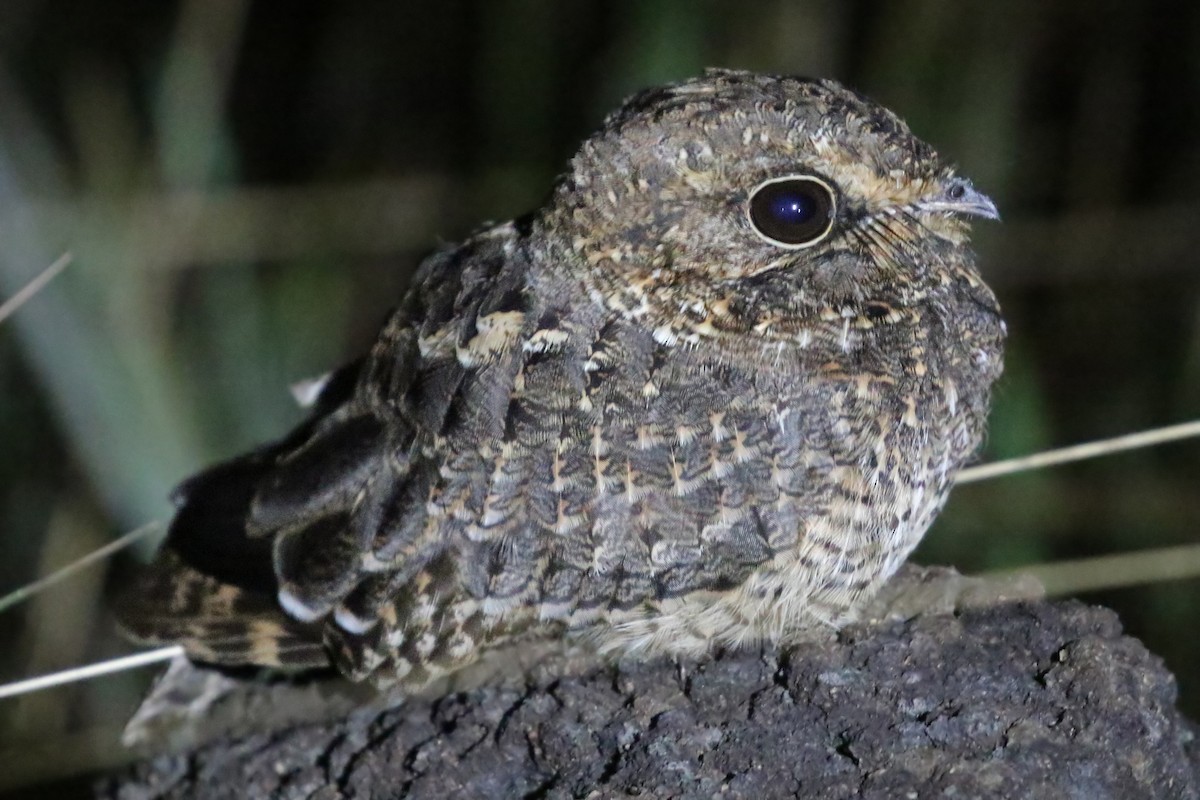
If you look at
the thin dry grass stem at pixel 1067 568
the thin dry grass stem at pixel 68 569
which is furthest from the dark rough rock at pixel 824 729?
the thin dry grass stem at pixel 68 569

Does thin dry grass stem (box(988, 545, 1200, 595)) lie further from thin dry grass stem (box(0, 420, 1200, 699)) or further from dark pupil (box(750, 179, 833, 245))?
dark pupil (box(750, 179, 833, 245))

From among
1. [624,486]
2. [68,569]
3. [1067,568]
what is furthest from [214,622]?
[1067,568]

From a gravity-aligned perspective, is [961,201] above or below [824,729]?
above

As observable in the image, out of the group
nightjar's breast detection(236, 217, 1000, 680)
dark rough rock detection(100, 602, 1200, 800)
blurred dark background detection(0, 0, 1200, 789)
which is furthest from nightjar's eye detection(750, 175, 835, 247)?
blurred dark background detection(0, 0, 1200, 789)

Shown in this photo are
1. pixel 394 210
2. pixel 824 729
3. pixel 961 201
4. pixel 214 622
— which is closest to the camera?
pixel 824 729

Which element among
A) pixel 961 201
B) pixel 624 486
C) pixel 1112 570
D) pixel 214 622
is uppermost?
pixel 961 201

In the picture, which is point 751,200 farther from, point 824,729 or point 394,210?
point 394,210
